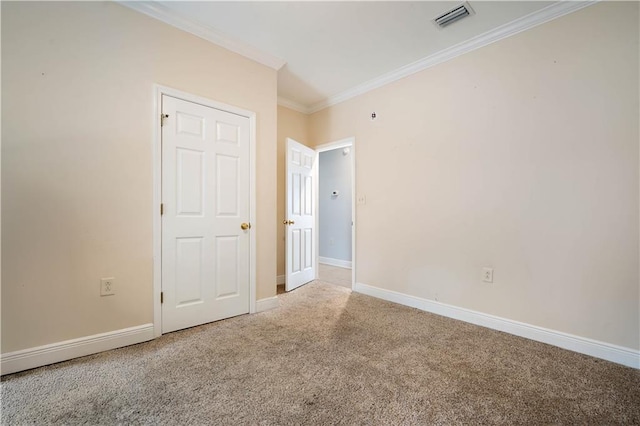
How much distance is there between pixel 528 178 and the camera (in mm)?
2246

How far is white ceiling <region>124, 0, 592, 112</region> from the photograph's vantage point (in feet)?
6.94

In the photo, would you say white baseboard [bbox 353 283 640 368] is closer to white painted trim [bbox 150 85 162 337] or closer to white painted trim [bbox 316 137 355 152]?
white painted trim [bbox 316 137 355 152]

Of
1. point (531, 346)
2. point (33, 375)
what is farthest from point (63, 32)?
point (531, 346)

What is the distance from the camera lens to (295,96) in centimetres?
380

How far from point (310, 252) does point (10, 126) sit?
314 centimetres

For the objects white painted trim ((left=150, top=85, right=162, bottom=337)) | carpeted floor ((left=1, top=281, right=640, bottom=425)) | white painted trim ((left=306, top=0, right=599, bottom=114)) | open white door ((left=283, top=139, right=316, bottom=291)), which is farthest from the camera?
open white door ((left=283, top=139, right=316, bottom=291))

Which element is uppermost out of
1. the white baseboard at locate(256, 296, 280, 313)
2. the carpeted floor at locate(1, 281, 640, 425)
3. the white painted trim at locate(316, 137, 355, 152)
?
the white painted trim at locate(316, 137, 355, 152)

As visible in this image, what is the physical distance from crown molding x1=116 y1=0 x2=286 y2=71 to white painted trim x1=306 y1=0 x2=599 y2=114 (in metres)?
1.10

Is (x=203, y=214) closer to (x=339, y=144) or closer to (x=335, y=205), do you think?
(x=339, y=144)

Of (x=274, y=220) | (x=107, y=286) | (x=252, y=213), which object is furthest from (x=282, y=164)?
→ (x=107, y=286)

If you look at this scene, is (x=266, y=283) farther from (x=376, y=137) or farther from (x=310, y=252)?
(x=376, y=137)

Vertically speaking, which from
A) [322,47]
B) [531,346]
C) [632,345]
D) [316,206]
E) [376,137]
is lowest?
[531,346]

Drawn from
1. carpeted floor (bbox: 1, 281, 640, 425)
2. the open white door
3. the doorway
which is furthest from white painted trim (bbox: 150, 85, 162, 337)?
the doorway

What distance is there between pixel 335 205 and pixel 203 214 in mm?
3349
